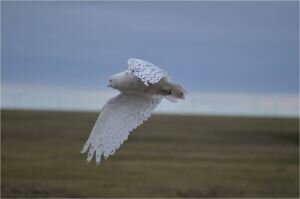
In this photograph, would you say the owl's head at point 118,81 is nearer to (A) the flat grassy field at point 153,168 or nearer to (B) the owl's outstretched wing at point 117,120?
(B) the owl's outstretched wing at point 117,120

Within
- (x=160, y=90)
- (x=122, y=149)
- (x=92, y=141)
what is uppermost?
(x=122, y=149)

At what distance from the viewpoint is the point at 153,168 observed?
2608cm

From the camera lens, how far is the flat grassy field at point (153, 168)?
21219mm

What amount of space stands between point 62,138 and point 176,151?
698cm

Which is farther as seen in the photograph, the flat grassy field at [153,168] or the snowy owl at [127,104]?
the flat grassy field at [153,168]

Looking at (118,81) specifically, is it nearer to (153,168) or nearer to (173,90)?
(173,90)

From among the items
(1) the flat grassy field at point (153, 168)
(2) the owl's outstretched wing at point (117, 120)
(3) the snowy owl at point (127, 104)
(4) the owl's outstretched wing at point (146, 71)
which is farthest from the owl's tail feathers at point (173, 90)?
(1) the flat grassy field at point (153, 168)

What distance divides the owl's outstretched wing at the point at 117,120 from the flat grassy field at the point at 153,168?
9.51 m

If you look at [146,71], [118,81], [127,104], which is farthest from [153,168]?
[146,71]

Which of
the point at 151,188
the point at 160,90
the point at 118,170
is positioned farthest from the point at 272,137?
the point at 160,90

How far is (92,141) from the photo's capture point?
10047mm

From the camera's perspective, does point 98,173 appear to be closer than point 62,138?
Yes

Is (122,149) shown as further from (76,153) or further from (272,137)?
(272,137)

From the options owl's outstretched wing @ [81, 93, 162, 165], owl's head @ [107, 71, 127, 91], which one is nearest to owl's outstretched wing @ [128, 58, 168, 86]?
owl's head @ [107, 71, 127, 91]
